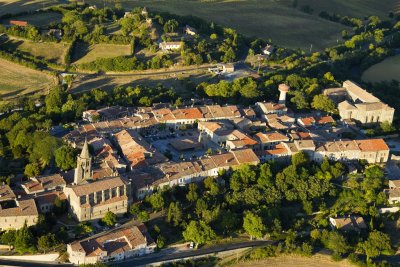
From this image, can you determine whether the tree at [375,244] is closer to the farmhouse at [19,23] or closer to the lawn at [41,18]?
the lawn at [41,18]

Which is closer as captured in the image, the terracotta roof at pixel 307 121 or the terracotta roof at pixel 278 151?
the terracotta roof at pixel 278 151

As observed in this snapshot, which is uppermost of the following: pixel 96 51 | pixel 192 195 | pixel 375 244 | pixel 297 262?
pixel 96 51

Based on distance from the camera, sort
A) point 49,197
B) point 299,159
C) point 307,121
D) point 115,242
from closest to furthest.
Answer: point 115,242
point 49,197
point 299,159
point 307,121

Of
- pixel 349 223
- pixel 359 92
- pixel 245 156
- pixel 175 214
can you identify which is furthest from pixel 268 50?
pixel 175 214

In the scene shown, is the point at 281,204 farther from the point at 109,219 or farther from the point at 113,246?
the point at 113,246

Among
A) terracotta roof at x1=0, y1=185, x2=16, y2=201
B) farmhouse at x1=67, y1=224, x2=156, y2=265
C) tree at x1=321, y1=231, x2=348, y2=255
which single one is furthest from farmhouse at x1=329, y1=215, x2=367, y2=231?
terracotta roof at x1=0, y1=185, x2=16, y2=201

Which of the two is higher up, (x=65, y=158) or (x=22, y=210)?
(x=65, y=158)

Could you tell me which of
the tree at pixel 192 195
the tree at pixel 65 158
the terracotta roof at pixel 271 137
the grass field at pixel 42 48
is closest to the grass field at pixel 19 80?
the grass field at pixel 42 48
